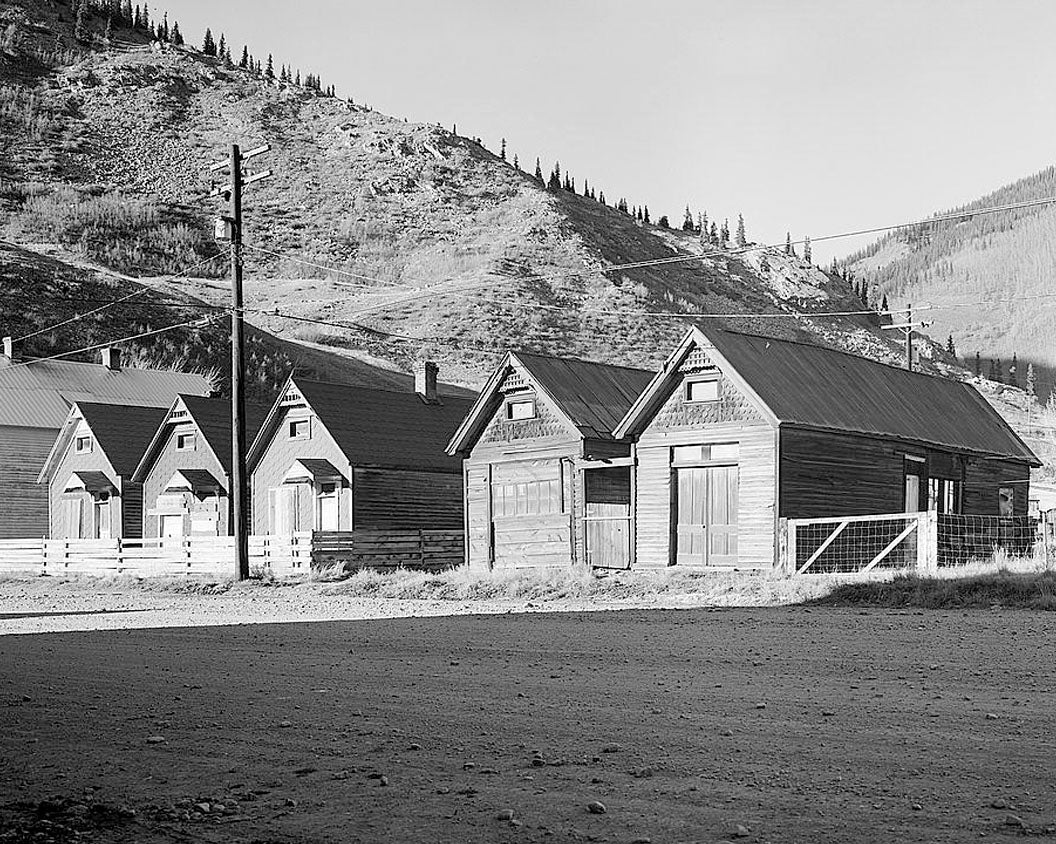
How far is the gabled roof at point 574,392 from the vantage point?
37688 millimetres

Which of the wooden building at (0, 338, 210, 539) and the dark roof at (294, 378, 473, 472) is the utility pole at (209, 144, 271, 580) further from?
the wooden building at (0, 338, 210, 539)

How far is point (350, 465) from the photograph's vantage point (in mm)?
43812

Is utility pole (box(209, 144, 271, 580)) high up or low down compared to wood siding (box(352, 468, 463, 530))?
up

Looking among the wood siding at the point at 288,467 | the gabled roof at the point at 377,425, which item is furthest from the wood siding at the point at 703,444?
the wood siding at the point at 288,467

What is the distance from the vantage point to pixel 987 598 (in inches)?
882

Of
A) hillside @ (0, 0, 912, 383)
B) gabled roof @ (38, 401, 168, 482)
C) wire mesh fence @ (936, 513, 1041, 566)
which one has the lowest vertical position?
wire mesh fence @ (936, 513, 1041, 566)

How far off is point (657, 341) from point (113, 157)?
3286 inches

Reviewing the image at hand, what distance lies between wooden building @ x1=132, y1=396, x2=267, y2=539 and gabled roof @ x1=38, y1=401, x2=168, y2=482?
1387mm

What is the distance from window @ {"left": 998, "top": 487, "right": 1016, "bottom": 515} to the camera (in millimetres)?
41125

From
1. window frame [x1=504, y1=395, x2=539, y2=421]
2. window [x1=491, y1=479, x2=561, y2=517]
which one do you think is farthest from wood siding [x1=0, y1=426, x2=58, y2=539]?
window frame [x1=504, y1=395, x2=539, y2=421]

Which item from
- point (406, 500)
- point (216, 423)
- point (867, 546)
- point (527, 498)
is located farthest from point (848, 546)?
point (216, 423)

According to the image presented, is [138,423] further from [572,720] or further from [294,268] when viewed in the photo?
[294,268]

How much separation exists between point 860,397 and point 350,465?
1627 cm

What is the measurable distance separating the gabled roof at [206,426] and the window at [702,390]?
20167 mm
